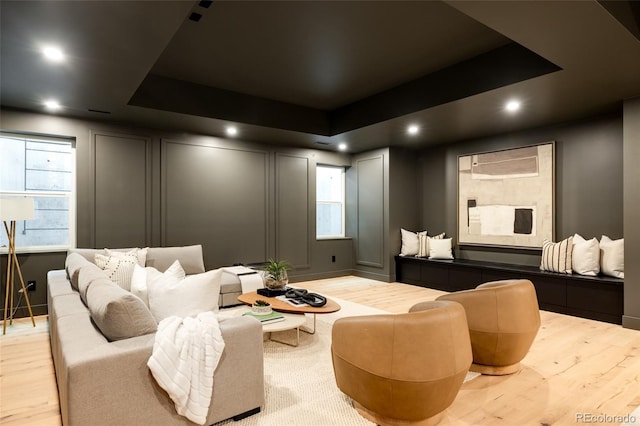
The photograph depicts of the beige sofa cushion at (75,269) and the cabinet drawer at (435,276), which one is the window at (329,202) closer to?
the cabinet drawer at (435,276)

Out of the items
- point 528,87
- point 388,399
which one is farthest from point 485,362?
point 528,87

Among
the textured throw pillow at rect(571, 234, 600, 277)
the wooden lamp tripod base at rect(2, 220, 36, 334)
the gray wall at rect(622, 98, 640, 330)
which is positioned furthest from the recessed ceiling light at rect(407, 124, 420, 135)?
the wooden lamp tripod base at rect(2, 220, 36, 334)

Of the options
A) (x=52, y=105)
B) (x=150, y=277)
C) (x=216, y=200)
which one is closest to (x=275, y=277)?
(x=150, y=277)

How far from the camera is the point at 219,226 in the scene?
5.70 metres

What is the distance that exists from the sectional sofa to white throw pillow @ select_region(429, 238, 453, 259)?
4642 mm

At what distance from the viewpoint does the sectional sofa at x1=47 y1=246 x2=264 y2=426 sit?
63.1 inches

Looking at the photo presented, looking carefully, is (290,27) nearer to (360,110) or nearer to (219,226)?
(360,110)

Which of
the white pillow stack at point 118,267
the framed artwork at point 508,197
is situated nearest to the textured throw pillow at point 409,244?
the framed artwork at point 508,197

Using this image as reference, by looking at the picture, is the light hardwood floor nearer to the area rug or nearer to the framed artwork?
the area rug

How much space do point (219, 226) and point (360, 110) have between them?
2.85m

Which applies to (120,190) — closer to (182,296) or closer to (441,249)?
(182,296)

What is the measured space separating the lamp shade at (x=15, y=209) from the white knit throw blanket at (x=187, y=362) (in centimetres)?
301

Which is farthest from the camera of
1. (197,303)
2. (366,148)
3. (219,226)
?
(366,148)

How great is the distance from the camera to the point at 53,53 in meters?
2.90
